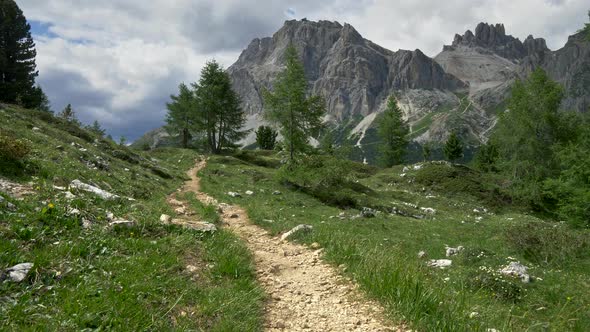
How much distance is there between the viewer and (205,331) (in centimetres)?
501

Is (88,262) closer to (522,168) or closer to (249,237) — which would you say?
(249,237)

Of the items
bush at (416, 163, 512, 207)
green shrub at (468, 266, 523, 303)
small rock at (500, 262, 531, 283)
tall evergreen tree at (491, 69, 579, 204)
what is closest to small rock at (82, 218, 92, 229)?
green shrub at (468, 266, 523, 303)

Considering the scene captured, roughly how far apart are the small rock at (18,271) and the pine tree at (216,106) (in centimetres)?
5114

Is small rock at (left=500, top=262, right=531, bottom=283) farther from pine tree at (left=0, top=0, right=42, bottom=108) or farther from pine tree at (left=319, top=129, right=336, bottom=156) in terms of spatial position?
pine tree at (left=0, top=0, right=42, bottom=108)

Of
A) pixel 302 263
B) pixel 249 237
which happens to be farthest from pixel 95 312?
pixel 249 237

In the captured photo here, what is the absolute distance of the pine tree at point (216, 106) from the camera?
54719 millimetres

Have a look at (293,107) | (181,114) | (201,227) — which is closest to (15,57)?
(181,114)

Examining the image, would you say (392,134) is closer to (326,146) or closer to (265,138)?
(265,138)

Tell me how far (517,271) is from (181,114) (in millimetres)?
59152

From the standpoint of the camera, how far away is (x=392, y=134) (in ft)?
239

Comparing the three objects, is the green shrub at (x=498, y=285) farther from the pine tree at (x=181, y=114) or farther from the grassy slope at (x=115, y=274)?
the pine tree at (x=181, y=114)

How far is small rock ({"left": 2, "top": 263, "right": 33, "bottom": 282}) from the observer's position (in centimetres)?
484

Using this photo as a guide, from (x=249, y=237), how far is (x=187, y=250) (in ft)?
12.5

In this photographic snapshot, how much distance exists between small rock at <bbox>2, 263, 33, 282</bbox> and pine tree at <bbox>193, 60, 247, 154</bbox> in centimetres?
5114
